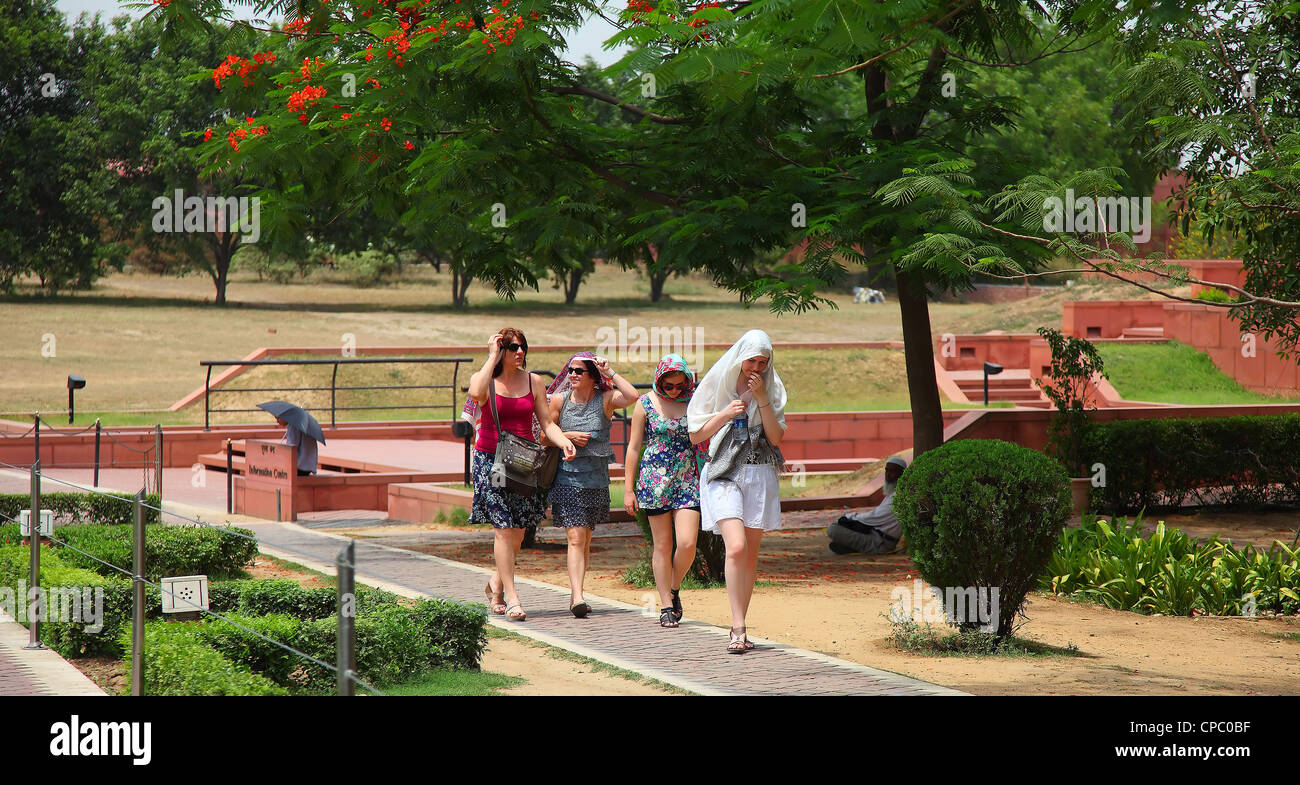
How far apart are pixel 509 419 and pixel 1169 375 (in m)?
24.9

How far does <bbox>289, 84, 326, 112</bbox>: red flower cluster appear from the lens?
1141 cm

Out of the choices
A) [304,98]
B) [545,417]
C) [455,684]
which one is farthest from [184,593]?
[304,98]

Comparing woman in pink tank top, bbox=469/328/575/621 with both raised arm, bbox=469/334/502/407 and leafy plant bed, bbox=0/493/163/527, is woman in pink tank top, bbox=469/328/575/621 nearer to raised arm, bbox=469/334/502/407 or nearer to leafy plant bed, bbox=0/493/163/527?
raised arm, bbox=469/334/502/407

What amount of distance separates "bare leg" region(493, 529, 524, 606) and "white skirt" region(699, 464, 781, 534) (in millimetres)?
1553

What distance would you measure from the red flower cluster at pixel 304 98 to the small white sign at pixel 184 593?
5.56m

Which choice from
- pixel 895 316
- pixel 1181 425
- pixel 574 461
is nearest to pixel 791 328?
pixel 895 316

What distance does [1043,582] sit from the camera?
10.2m

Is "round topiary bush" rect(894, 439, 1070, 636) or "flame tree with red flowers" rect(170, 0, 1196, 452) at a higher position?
"flame tree with red flowers" rect(170, 0, 1196, 452)

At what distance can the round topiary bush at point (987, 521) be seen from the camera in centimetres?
756

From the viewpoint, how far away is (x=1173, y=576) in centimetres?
942

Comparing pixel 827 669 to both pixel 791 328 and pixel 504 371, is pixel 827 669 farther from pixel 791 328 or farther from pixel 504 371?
pixel 791 328

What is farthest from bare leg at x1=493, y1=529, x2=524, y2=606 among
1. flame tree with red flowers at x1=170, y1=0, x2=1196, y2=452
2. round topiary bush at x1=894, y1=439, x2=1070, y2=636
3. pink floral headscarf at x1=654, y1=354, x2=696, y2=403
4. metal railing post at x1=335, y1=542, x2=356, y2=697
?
metal railing post at x1=335, y1=542, x2=356, y2=697

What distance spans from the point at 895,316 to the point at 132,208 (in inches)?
1159

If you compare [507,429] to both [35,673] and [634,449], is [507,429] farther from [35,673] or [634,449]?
[35,673]
